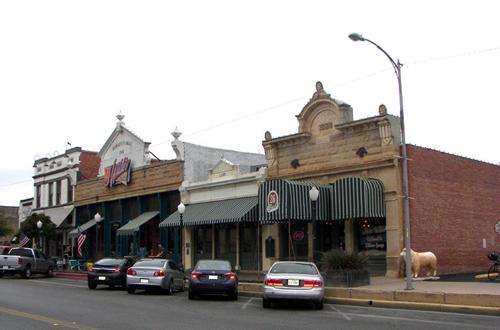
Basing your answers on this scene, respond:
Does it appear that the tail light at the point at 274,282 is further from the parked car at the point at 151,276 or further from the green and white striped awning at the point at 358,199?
the green and white striped awning at the point at 358,199

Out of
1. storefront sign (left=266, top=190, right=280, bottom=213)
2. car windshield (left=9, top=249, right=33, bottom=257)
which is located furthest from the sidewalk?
car windshield (left=9, top=249, right=33, bottom=257)

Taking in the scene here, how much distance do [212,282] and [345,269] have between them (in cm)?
495

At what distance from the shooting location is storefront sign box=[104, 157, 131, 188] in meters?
Answer: 41.3

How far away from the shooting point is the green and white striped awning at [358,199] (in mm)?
24875

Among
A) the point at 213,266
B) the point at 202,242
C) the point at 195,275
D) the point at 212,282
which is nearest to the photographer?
the point at 212,282

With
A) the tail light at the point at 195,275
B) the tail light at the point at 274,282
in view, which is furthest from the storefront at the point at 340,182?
the tail light at the point at 274,282

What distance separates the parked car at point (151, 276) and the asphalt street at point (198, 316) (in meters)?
1.77

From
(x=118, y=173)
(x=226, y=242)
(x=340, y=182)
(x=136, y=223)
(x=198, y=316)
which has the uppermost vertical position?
(x=118, y=173)

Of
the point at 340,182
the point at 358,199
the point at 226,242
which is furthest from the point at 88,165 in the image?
the point at 358,199

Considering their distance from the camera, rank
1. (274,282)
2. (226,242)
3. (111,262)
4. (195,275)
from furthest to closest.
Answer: (226,242) → (111,262) → (195,275) → (274,282)

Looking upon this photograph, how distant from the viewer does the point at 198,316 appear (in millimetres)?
14562

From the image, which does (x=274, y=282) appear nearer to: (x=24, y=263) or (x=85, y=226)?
(x=24, y=263)

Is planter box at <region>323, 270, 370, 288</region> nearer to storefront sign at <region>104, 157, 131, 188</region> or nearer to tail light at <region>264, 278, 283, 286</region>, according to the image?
tail light at <region>264, 278, 283, 286</region>

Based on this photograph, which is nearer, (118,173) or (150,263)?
(150,263)
